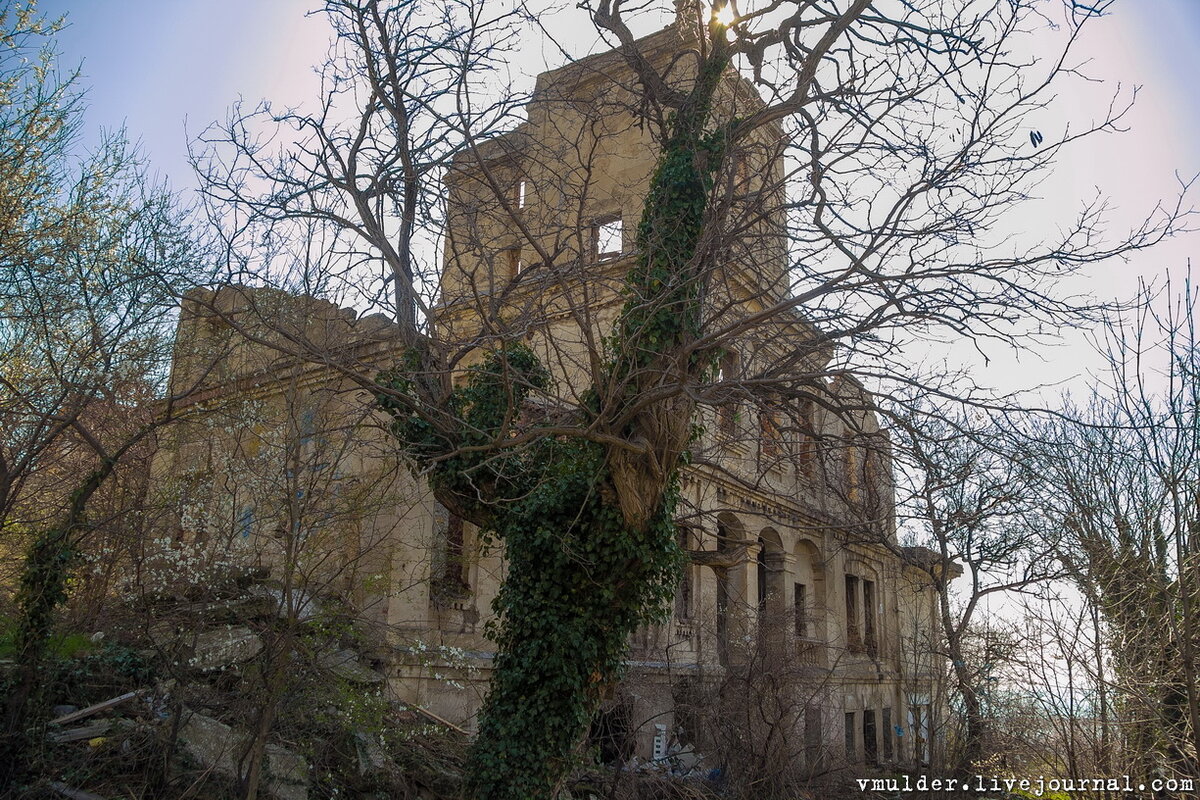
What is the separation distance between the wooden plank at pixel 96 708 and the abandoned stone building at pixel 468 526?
80.9 inches

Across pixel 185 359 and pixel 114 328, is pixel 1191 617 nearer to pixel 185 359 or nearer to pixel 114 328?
pixel 114 328

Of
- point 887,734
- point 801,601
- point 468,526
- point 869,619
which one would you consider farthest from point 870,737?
point 468,526

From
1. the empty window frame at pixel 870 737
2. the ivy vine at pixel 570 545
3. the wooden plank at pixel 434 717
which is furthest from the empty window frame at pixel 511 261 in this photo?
the empty window frame at pixel 870 737

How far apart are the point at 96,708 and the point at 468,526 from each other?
8184mm

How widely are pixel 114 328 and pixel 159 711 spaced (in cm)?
457

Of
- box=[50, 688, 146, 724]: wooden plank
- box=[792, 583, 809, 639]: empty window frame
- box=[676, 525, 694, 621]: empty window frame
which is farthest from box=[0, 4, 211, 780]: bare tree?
box=[792, 583, 809, 639]: empty window frame

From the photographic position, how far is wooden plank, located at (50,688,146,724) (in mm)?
9359

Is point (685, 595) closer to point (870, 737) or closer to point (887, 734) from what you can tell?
point (870, 737)

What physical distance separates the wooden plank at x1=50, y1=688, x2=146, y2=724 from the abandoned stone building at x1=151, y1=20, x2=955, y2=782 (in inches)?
80.9

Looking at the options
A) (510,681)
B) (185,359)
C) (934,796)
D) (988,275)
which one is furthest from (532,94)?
(934,796)

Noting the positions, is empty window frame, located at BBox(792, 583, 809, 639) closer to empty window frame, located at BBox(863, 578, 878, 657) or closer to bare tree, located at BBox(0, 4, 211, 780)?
empty window frame, located at BBox(863, 578, 878, 657)

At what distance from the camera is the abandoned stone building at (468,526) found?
923cm

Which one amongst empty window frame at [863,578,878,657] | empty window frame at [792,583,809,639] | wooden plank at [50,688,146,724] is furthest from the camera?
empty window frame at [863,578,878,657]

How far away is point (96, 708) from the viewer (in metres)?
9.59
